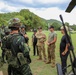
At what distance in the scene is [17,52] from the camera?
532cm

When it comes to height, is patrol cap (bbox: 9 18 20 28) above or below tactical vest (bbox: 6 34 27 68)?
above

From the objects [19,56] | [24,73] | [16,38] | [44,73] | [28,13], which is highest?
[28,13]

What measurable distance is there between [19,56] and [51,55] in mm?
5606

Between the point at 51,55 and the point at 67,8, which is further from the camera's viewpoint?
the point at 51,55

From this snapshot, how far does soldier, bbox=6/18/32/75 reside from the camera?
17.2 ft

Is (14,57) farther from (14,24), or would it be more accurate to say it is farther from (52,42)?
(52,42)

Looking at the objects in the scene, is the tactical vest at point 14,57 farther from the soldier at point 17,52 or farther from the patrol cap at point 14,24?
the patrol cap at point 14,24

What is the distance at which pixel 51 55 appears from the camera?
10.7 meters

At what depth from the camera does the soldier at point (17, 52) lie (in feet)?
17.2

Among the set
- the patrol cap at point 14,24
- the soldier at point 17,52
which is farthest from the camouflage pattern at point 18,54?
the patrol cap at point 14,24

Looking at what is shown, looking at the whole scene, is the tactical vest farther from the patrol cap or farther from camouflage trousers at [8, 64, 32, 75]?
the patrol cap

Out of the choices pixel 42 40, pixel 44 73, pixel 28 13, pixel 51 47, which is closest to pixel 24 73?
pixel 44 73

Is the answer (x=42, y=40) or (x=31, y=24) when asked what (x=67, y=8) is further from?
(x=31, y=24)

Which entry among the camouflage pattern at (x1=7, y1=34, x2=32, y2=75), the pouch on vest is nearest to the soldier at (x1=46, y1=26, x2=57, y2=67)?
the camouflage pattern at (x1=7, y1=34, x2=32, y2=75)
